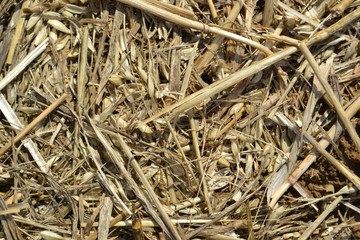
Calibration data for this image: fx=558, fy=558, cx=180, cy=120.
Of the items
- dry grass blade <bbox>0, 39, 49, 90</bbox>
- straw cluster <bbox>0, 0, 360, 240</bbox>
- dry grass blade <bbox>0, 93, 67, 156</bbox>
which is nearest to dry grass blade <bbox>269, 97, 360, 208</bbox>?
straw cluster <bbox>0, 0, 360, 240</bbox>

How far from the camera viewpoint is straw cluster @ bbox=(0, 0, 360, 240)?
2.00 metres

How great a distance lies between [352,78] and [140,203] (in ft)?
2.95

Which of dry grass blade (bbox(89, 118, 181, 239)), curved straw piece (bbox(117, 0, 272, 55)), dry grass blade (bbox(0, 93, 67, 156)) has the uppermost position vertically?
curved straw piece (bbox(117, 0, 272, 55))

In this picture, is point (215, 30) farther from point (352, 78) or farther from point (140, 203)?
point (140, 203)

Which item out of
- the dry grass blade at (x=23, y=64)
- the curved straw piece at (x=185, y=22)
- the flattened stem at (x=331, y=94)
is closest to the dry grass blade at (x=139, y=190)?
the dry grass blade at (x=23, y=64)

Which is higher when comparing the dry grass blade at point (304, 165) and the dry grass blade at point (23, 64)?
the dry grass blade at point (23, 64)

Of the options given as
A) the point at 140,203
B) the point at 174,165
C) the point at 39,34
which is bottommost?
the point at 140,203

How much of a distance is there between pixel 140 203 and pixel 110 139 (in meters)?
0.25

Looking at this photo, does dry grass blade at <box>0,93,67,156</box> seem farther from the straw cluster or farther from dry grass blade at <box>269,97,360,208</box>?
dry grass blade at <box>269,97,360,208</box>

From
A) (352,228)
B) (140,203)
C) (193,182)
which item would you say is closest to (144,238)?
(140,203)

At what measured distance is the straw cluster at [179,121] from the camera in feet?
6.57

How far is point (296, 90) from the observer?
207 centimetres

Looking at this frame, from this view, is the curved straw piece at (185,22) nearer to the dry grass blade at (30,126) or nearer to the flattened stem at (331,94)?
the flattened stem at (331,94)

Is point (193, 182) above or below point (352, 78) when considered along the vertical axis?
below
